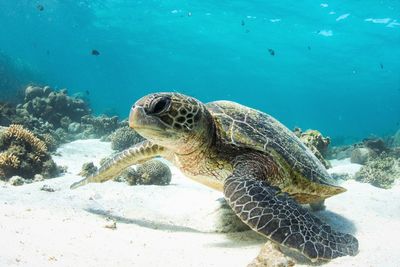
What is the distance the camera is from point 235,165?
4438 millimetres

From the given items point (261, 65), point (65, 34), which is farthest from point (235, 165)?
point (65, 34)

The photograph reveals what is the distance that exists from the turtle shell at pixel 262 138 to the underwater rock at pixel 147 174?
256cm

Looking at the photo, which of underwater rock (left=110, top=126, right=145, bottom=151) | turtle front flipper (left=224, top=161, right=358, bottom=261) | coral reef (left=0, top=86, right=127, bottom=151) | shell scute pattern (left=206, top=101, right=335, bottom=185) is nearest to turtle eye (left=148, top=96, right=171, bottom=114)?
shell scute pattern (left=206, top=101, right=335, bottom=185)

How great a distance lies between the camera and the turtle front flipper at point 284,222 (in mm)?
3090

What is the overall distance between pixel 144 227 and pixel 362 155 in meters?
11.1

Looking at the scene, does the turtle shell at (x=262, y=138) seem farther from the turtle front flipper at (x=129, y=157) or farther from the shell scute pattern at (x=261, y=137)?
the turtle front flipper at (x=129, y=157)

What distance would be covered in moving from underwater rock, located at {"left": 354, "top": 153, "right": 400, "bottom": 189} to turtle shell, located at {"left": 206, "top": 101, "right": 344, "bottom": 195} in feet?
16.4

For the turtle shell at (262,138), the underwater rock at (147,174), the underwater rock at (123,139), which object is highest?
the turtle shell at (262,138)

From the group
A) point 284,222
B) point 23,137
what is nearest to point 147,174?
point 23,137

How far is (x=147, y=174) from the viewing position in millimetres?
7121

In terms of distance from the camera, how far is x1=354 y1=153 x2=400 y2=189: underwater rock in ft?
30.2

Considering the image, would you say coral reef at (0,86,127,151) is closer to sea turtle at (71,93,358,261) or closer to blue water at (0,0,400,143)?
sea turtle at (71,93,358,261)

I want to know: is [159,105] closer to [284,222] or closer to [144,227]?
[144,227]

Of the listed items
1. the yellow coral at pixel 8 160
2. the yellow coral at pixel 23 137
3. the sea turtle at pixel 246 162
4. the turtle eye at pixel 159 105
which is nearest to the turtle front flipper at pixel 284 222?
the sea turtle at pixel 246 162
